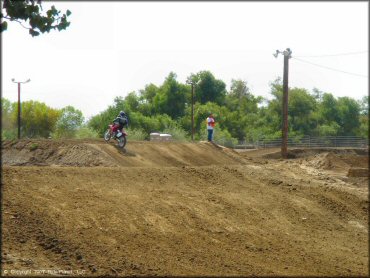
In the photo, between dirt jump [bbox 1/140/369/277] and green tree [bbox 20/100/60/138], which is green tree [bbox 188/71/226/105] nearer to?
green tree [bbox 20/100/60/138]

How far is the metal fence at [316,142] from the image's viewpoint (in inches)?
2014

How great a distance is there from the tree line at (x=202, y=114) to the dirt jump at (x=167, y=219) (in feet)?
52.5

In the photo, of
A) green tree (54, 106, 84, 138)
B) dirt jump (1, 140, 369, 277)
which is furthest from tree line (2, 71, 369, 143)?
dirt jump (1, 140, 369, 277)

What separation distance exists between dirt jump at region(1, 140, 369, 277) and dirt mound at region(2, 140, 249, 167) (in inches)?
2.8

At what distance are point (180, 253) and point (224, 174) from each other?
8744 mm

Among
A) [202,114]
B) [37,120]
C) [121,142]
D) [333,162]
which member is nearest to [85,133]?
[37,120]

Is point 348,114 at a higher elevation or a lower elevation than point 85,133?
higher

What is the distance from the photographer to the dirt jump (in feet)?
34.3

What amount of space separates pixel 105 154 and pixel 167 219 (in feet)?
24.5

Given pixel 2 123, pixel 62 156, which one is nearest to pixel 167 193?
pixel 62 156

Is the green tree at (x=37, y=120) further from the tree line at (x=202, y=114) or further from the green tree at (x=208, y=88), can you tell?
the green tree at (x=208, y=88)

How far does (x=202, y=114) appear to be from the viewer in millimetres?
56844

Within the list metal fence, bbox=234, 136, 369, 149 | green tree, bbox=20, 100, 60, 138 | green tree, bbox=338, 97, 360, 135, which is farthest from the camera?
metal fence, bbox=234, 136, 369, 149

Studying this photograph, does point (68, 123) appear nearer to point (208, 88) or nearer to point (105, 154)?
point (105, 154)
